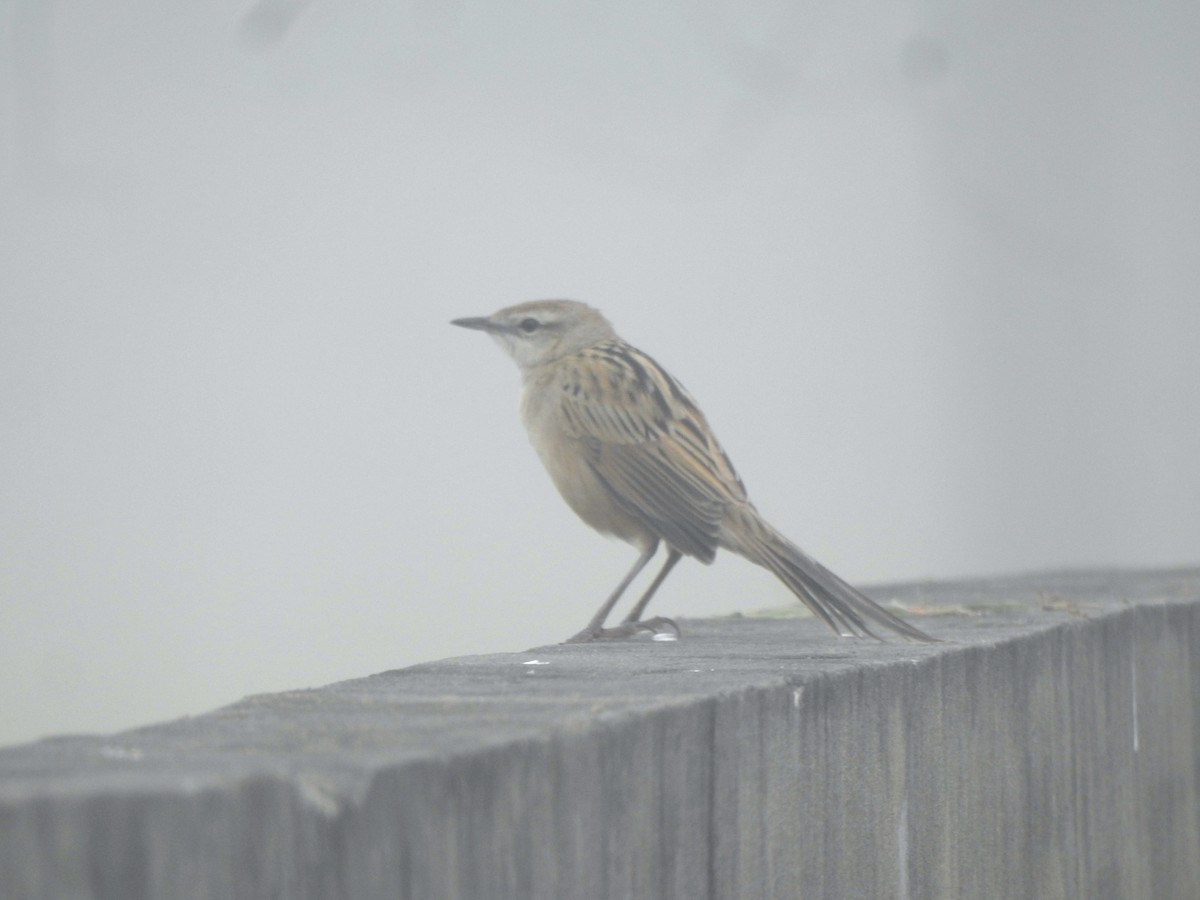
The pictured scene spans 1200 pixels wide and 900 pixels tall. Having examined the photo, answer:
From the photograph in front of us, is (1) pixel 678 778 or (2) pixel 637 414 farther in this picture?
(2) pixel 637 414

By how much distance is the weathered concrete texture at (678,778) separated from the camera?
1781 mm

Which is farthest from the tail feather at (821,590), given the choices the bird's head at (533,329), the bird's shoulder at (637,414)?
the bird's head at (533,329)

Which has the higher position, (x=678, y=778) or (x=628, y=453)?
(x=628, y=453)

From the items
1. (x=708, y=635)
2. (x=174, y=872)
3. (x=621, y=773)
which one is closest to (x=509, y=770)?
(x=621, y=773)

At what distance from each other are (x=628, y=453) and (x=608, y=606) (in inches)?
23.3

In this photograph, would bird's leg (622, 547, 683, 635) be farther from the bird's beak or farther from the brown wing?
the bird's beak

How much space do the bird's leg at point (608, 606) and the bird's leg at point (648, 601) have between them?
66 mm

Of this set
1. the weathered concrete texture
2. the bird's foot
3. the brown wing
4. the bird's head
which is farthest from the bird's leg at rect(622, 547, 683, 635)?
the bird's head

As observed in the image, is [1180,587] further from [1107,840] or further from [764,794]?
[764,794]

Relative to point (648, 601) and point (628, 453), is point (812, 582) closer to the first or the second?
point (648, 601)

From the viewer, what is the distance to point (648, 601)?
5.61m

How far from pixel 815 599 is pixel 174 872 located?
3028 millimetres

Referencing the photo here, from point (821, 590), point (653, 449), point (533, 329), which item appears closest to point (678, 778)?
point (821, 590)

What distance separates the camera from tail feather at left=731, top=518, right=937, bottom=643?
4.11 m
